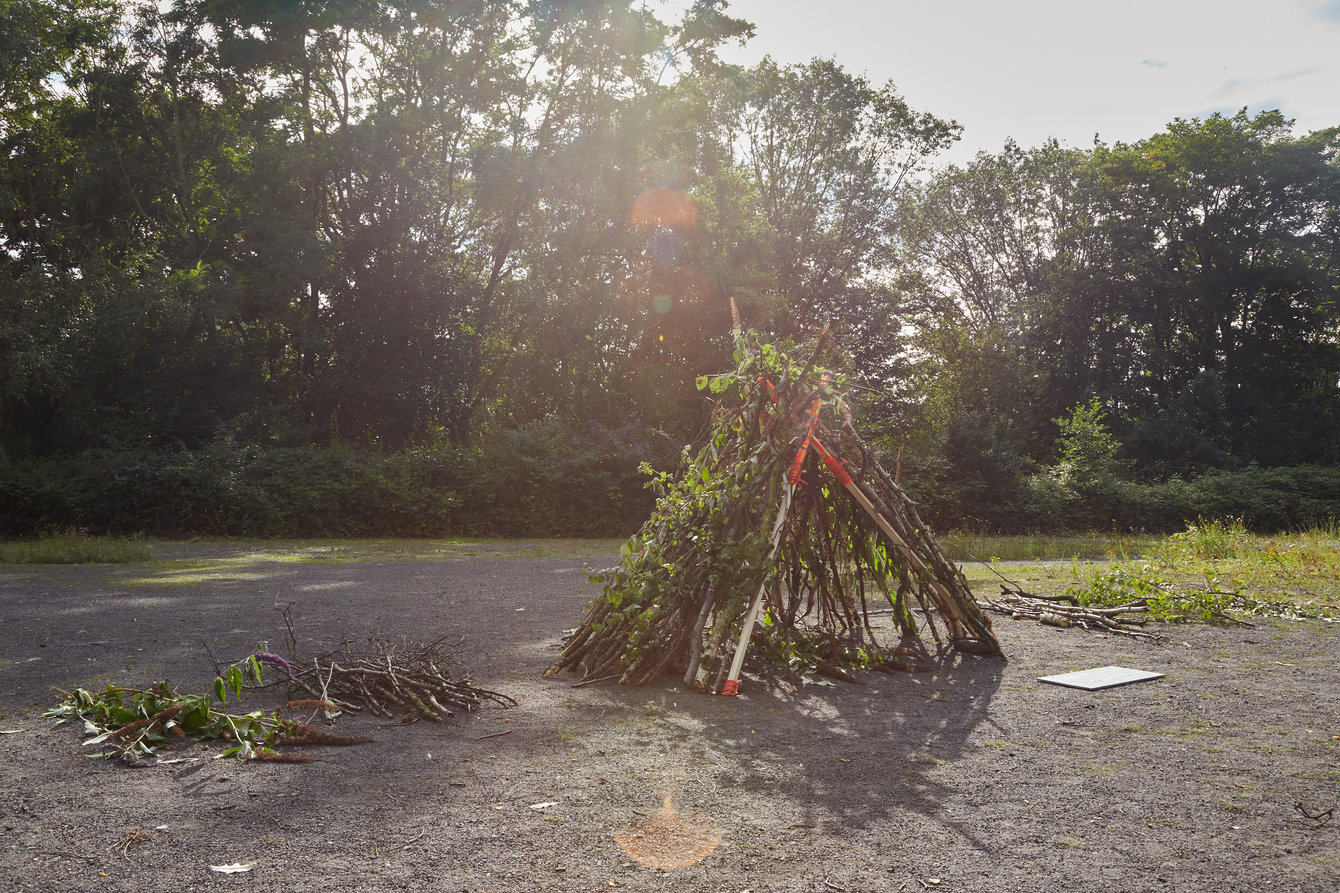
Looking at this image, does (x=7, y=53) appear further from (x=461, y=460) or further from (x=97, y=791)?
(x=97, y=791)

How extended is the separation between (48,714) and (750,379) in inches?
183

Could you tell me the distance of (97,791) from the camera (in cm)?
391

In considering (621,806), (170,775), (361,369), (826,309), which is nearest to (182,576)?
(170,775)

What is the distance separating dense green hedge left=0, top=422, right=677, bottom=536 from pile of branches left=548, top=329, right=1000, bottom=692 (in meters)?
13.4

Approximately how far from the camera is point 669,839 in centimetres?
337

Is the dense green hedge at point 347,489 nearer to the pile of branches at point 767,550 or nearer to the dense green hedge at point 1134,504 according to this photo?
the dense green hedge at point 1134,504

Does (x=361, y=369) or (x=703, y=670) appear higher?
(x=361, y=369)

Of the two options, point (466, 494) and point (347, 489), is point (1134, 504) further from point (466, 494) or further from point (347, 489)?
point (347, 489)

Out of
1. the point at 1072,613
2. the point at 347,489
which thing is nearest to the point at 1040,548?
the point at 1072,613

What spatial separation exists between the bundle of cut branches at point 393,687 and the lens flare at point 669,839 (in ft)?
6.38

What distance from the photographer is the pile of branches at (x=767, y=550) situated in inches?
236

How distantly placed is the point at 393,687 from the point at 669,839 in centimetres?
260

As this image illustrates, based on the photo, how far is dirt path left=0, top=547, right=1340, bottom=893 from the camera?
3.10 m

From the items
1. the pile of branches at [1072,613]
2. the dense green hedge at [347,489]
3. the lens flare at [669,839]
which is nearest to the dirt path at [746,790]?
the lens flare at [669,839]
